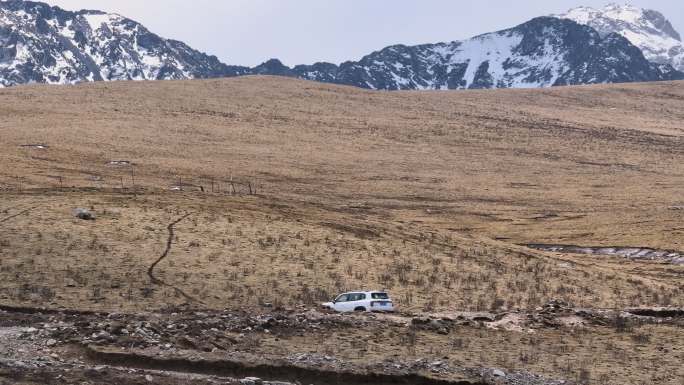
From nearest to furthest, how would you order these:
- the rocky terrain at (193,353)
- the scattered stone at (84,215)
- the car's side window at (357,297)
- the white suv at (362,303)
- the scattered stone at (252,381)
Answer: the scattered stone at (252,381), the rocky terrain at (193,353), the white suv at (362,303), the car's side window at (357,297), the scattered stone at (84,215)

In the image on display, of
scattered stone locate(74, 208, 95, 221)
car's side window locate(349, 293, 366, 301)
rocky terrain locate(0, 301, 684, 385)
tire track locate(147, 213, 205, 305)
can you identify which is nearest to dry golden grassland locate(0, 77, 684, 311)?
tire track locate(147, 213, 205, 305)

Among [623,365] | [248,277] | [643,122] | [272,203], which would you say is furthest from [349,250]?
[643,122]

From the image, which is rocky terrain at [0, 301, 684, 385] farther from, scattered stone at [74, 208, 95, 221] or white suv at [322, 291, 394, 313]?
scattered stone at [74, 208, 95, 221]

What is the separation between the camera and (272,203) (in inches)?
2397

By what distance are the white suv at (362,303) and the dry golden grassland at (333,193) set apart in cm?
215

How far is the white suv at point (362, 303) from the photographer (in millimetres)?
33062

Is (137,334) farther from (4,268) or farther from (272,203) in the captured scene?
(272,203)

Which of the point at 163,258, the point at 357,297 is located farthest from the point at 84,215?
the point at 357,297

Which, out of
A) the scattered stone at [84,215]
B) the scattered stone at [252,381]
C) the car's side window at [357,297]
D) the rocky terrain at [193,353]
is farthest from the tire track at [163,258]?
the scattered stone at [252,381]

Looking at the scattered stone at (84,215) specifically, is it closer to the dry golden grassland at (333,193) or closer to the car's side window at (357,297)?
the dry golden grassland at (333,193)

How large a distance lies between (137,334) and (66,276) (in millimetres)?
11311

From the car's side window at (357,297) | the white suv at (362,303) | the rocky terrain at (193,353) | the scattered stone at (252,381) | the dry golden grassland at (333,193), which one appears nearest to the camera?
the scattered stone at (252,381)

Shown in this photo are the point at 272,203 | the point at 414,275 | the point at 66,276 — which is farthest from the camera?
the point at 272,203

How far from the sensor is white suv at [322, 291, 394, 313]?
33.1 meters
